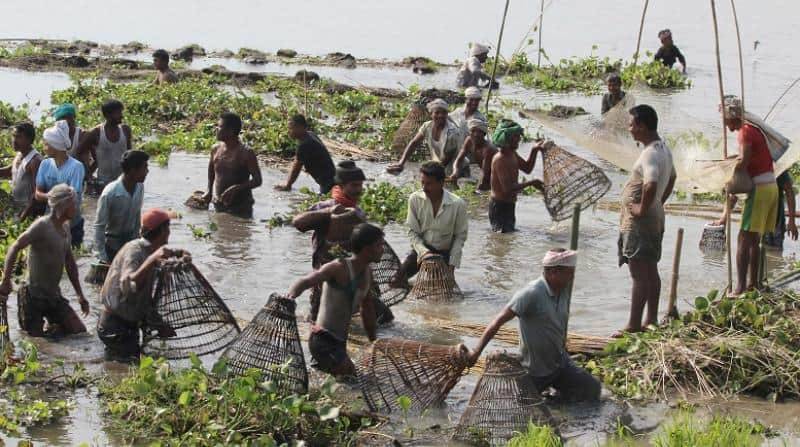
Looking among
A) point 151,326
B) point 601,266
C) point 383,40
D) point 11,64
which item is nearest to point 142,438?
point 151,326

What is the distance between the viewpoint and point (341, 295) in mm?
7562

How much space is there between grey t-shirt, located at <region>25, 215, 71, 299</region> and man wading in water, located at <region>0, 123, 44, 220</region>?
184 centimetres

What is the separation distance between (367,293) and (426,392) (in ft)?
2.58

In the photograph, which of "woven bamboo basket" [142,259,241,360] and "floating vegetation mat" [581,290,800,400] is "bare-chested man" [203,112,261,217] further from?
"floating vegetation mat" [581,290,800,400]

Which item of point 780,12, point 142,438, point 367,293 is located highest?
point 780,12

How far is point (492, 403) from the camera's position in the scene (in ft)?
23.0

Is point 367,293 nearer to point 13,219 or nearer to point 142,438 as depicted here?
point 142,438

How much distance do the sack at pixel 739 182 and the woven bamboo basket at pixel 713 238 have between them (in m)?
2.71

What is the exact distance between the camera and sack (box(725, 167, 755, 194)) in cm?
927

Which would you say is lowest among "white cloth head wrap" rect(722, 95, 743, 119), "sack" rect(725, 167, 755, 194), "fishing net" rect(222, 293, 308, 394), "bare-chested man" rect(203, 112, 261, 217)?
"fishing net" rect(222, 293, 308, 394)

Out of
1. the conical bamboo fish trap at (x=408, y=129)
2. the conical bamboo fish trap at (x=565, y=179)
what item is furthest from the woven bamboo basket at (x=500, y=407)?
the conical bamboo fish trap at (x=408, y=129)

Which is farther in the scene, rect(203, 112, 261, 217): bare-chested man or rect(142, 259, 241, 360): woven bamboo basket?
rect(203, 112, 261, 217): bare-chested man

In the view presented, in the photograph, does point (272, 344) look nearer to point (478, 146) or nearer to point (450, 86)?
point (478, 146)

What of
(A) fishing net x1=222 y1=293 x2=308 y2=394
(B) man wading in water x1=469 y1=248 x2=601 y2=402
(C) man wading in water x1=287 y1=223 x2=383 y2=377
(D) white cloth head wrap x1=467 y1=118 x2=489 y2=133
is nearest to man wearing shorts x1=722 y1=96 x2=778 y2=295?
(B) man wading in water x1=469 y1=248 x2=601 y2=402
